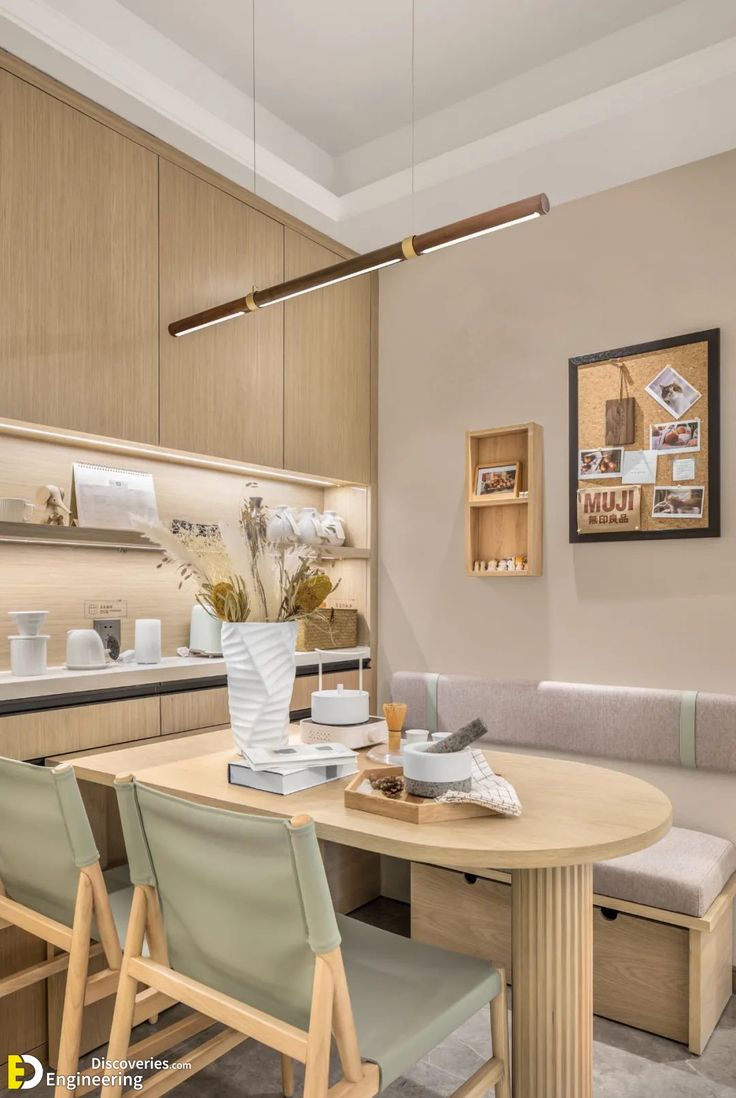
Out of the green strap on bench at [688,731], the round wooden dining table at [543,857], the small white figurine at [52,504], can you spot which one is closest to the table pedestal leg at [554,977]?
the round wooden dining table at [543,857]

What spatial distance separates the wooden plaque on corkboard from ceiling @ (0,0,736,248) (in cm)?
68

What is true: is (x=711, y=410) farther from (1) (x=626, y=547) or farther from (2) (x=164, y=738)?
(2) (x=164, y=738)

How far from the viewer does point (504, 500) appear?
122 inches

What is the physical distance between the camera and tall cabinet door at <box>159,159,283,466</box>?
2.73m

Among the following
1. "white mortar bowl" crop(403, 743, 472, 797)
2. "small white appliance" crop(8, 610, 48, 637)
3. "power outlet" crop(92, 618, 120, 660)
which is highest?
"small white appliance" crop(8, 610, 48, 637)

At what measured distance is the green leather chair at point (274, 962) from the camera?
3.76 feet

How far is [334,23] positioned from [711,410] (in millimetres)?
1824

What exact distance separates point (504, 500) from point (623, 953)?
162cm

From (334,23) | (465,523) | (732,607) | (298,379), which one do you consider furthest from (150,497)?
(732,607)

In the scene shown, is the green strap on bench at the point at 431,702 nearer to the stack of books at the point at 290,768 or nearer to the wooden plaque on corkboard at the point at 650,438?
the wooden plaque on corkboard at the point at 650,438

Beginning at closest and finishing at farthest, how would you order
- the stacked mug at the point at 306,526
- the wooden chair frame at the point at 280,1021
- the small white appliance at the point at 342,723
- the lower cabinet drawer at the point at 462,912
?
the wooden chair frame at the point at 280,1021, the small white appliance at the point at 342,723, the lower cabinet drawer at the point at 462,912, the stacked mug at the point at 306,526

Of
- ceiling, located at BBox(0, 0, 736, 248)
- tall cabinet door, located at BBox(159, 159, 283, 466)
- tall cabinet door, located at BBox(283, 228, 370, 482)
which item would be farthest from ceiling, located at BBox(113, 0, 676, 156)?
tall cabinet door, located at BBox(283, 228, 370, 482)

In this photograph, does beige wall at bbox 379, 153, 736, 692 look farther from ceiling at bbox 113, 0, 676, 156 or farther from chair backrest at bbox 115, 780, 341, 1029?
chair backrest at bbox 115, 780, 341, 1029

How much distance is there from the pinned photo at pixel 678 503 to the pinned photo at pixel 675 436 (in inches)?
5.7
